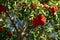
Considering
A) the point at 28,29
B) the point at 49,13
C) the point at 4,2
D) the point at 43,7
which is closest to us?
the point at 4,2

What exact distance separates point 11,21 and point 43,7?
1.71 meters

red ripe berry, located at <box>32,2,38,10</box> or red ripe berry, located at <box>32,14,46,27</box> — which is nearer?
red ripe berry, located at <box>32,2,38,10</box>

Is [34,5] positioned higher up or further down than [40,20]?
higher up

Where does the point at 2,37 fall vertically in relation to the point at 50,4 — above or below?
below

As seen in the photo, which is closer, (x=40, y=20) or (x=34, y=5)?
(x=34, y=5)

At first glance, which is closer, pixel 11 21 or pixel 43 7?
pixel 43 7

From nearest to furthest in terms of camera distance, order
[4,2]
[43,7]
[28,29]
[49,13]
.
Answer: [4,2] < [43,7] < [49,13] < [28,29]

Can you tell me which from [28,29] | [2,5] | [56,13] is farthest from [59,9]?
[2,5]

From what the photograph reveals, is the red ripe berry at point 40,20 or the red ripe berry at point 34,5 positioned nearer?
the red ripe berry at point 34,5

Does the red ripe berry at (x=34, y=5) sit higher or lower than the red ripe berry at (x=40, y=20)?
higher

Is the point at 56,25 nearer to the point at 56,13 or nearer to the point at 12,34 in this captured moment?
the point at 56,13

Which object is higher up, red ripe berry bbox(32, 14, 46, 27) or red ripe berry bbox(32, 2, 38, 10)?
red ripe berry bbox(32, 2, 38, 10)

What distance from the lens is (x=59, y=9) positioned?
24.9 ft

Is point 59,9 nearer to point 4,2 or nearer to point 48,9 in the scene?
point 48,9
